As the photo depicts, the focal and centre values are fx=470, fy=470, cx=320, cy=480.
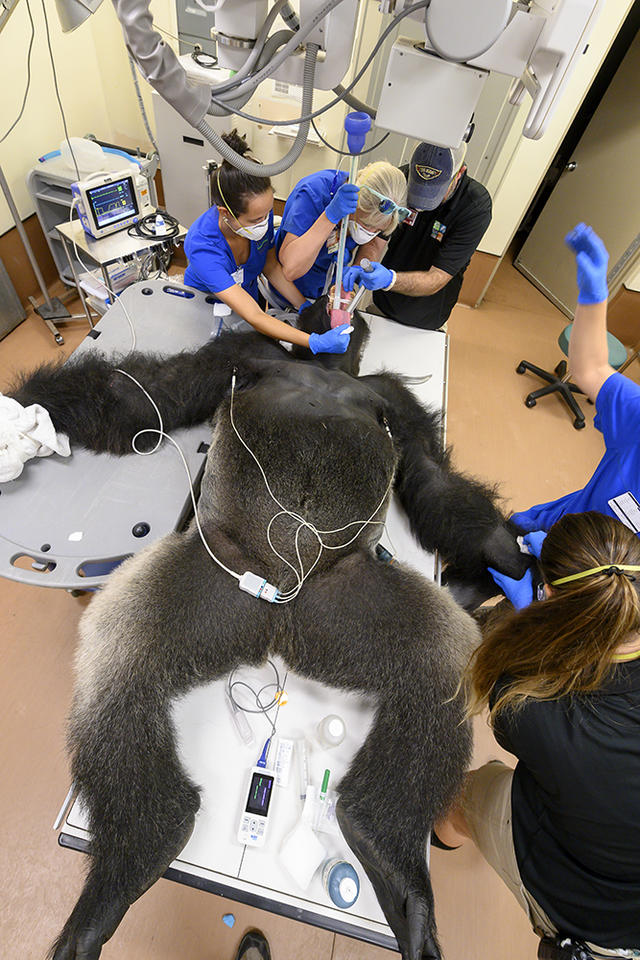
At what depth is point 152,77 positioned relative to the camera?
77cm

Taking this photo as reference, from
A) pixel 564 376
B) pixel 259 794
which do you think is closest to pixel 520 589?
pixel 259 794

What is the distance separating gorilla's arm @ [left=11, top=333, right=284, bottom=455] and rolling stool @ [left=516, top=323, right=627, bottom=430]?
2.41 metres

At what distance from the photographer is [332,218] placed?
1.79 meters

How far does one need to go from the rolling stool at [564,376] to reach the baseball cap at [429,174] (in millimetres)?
2391

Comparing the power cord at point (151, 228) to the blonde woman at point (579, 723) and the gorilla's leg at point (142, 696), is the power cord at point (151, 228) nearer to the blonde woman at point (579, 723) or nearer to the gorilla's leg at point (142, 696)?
the gorilla's leg at point (142, 696)

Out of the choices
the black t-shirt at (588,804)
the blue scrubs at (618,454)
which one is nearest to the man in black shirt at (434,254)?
the blue scrubs at (618,454)

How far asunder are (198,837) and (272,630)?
520 millimetres

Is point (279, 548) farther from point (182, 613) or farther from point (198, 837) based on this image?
point (198, 837)

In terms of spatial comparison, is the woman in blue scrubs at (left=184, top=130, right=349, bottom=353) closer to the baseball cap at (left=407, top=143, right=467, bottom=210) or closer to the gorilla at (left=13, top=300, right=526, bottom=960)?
the gorilla at (left=13, top=300, right=526, bottom=960)

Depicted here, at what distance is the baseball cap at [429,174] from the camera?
3.77ft

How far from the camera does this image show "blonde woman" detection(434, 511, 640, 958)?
99 centimetres

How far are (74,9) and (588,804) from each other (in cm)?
202

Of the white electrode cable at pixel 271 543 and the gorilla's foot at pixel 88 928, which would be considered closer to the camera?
the gorilla's foot at pixel 88 928

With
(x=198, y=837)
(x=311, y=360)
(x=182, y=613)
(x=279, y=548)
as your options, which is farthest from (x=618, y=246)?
(x=198, y=837)
